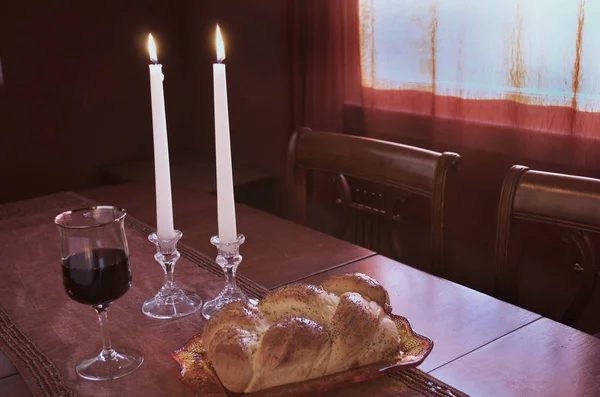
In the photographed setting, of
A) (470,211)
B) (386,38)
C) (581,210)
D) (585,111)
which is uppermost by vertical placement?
(386,38)

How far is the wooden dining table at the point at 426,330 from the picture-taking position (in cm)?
85

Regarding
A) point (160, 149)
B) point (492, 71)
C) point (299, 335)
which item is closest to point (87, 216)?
point (160, 149)

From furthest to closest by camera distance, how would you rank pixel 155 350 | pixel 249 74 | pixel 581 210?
1. pixel 249 74
2. pixel 581 210
3. pixel 155 350

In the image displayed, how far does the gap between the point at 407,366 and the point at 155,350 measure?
0.37 meters

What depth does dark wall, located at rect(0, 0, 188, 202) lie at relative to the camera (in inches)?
128

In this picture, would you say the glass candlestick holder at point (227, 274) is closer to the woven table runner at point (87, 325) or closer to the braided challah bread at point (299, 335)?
the woven table runner at point (87, 325)

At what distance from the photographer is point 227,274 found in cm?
105

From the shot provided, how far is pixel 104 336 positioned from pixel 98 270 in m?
0.11

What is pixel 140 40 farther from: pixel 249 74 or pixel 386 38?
pixel 386 38

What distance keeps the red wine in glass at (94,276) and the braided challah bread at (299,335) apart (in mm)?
140

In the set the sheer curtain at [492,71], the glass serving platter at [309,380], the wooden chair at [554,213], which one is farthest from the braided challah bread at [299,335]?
the sheer curtain at [492,71]

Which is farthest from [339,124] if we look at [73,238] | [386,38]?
[73,238]

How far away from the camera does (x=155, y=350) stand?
0.95 m

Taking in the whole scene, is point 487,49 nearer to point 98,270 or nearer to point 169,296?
point 169,296
